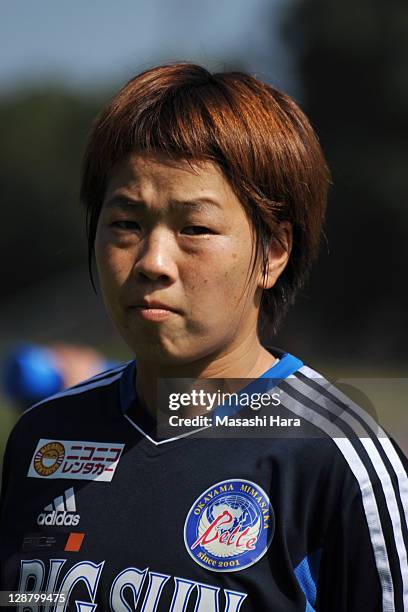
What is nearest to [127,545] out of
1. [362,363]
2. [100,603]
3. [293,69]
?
[100,603]

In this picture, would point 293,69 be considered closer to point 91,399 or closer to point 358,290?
point 358,290

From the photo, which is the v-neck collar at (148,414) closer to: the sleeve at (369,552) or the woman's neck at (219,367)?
the woman's neck at (219,367)

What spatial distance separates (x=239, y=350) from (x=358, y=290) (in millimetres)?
24599

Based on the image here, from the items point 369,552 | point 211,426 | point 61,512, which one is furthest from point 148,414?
point 369,552

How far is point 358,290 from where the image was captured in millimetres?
26609

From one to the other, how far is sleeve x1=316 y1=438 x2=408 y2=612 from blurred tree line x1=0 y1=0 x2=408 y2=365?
850 inches

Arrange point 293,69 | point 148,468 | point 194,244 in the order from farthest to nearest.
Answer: point 293,69, point 148,468, point 194,244

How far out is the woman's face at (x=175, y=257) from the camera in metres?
2.16

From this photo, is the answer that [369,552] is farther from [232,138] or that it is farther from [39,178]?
[39,178]

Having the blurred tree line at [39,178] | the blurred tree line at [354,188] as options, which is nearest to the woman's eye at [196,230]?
the blurred tree line at [354,188]

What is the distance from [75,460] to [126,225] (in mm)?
597

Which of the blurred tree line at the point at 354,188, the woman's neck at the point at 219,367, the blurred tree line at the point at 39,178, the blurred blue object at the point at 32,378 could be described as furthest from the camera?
the blurred tree line at the point at 39,178

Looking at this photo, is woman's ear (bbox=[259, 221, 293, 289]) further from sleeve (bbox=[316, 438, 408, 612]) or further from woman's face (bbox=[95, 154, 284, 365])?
sleeve (bbox=[316, 438, 408, 612])

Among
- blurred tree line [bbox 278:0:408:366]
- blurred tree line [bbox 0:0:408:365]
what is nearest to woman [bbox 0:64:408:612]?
blurred tree line [bbox 0:0:408:365]
